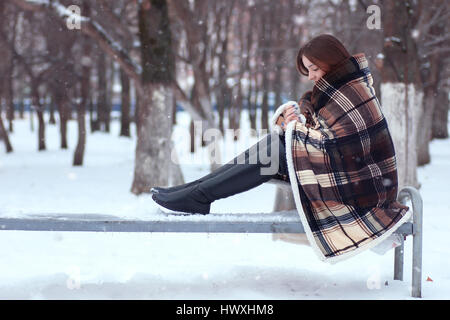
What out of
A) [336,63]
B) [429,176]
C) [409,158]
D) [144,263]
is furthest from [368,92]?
[429,176]

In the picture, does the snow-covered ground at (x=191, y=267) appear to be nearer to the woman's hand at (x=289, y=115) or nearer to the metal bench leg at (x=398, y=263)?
the metal bench leg at (x=398, y=263)

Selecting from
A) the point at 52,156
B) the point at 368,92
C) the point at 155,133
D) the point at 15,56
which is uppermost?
the point at 15,56

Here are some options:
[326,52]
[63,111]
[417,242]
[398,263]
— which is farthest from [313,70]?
[63,111]

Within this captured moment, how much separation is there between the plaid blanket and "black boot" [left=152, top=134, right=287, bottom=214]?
166mm

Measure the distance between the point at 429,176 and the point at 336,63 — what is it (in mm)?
8888

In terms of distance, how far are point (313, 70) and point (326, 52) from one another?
0.16 meters

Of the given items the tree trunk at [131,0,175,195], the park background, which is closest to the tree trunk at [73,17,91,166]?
the park background

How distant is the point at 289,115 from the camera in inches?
132

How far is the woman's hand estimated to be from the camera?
3.34m

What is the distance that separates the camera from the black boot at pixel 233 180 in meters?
3.29

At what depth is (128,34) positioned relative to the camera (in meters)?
13.6

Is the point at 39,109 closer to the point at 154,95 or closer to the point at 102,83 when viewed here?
the point at 102,83

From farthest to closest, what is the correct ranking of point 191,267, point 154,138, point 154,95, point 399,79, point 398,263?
point 154,138, point 154,95, point 399,79, point 191,267, point 398,263
